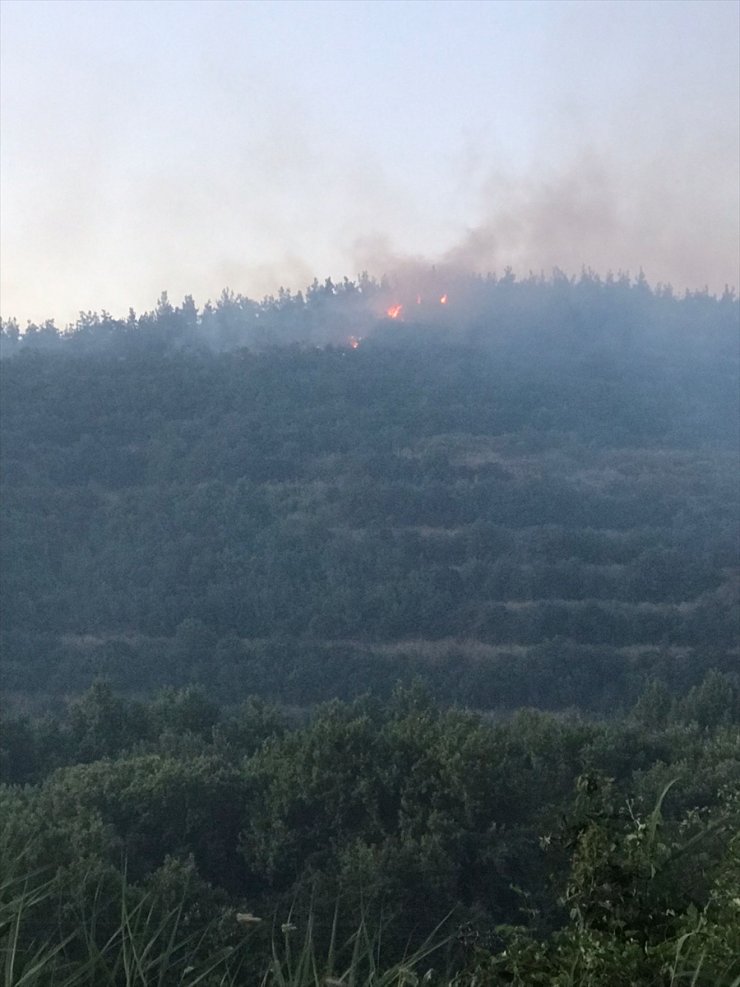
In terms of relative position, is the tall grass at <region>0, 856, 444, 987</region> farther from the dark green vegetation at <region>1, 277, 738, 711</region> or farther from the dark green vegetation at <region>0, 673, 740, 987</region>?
the dark green vegetation at <region>1, 277, 738, 711</region>

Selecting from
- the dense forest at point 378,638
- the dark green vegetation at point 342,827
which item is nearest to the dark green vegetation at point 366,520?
the dense forest at point 378,638

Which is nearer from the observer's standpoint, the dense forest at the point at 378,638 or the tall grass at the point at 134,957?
the tall grass at the point at 134,957

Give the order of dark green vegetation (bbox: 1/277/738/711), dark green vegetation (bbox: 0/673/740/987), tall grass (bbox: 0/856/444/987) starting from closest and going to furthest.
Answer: tall grass (bbox: 0/856/444/987) < dark green vegetation (bbox: 0/673/740/987) < dark green vegetation (bbox: 1/277/738/711)

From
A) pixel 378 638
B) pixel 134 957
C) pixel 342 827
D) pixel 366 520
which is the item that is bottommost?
pixel 378 638

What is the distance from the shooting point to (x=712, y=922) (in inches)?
173

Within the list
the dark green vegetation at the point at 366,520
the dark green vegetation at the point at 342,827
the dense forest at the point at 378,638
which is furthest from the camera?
the dark green vegetation at the point at 366,520

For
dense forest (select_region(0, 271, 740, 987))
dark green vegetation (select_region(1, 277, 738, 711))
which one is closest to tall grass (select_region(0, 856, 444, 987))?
dense forest (select_region(0, 271, 740, 987))

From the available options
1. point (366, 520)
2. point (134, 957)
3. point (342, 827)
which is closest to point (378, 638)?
point (366, 520)

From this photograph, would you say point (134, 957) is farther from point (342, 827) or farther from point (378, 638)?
point (378, 638)

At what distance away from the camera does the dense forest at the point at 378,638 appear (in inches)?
240

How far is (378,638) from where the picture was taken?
Result: 46500mm

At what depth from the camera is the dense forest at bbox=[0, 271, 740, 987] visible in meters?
6.09

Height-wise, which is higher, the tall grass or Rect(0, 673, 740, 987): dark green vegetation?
the tall grass

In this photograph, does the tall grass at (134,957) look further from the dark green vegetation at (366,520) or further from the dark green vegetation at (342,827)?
the dark green vegetation at (366,520)
